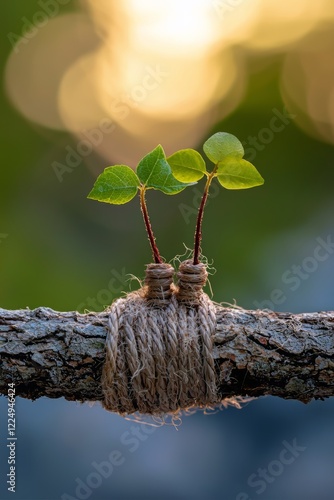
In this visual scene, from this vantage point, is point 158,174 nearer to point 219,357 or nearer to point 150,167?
point 150,167

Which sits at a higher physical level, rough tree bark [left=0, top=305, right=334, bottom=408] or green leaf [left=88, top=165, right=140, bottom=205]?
green leaf [left=88, top=165, right=140, bottom=205]

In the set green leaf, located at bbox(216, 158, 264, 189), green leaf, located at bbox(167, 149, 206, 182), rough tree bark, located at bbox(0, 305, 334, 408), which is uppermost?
green leaf, located at bbox(167, 149, 206, 182)

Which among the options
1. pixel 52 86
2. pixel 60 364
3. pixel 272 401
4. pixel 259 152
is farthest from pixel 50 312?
pixel 259 152

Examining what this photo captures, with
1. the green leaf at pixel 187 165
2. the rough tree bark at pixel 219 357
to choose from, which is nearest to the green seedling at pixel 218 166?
the green leaf at pixel 187 165

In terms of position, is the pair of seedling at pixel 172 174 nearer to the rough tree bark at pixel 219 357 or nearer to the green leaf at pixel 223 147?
the green leaf at pixel 223 147

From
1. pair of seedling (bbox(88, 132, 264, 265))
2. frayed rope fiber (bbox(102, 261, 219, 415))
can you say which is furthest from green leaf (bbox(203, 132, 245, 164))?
frayed rope fiber (bbox(102, 261, 219, 415))

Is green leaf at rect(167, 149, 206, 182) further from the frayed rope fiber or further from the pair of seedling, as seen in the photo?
the frayed rope fiber

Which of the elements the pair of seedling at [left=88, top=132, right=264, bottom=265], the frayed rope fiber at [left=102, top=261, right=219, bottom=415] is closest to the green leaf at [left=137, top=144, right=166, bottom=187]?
the pair of seedling at [left=88, top=132, right=264, bottom=265]
